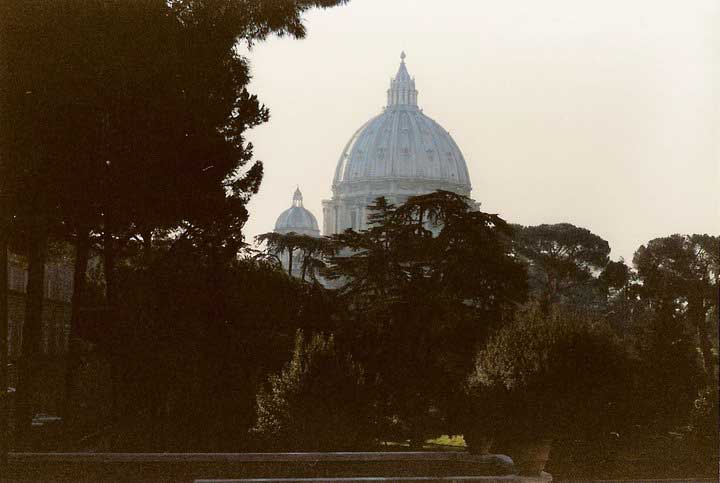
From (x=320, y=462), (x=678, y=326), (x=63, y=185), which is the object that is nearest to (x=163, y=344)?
(x=63, y=185)

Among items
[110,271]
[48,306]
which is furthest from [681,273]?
[110,271]

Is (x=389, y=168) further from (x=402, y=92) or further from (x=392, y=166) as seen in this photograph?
(x=402, y=92)

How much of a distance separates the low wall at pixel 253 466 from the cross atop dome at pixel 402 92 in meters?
131

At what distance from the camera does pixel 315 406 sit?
13.7 metres

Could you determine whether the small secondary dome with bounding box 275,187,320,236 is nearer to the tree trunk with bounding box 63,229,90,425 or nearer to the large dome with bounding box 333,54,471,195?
the large dome with bounding box 333,54,471,195

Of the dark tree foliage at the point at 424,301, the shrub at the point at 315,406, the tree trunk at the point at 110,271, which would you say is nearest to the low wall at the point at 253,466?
the shrub at the point at 315,406

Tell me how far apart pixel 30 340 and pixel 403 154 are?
115413mm

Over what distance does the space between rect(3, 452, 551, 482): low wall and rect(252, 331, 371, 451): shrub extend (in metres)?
2.40

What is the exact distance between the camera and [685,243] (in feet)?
156

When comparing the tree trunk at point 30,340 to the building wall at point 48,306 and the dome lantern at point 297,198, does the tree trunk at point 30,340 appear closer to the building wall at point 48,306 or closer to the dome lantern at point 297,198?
the building wall at point 48,306

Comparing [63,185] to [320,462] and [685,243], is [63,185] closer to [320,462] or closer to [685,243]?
[320,462]

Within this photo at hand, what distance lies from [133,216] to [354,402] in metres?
4.53

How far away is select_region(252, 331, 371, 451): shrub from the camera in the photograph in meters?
13.4

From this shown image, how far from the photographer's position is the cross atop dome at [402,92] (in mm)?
141625
